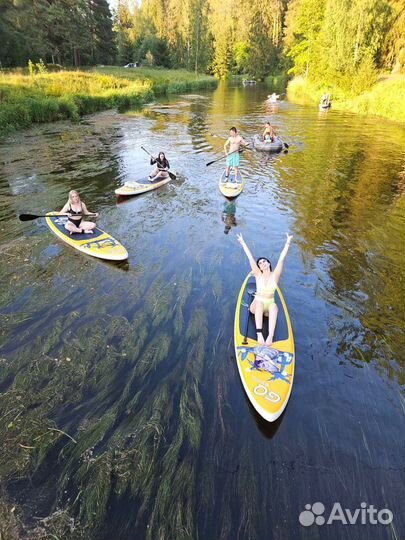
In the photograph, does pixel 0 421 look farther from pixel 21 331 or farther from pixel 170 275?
pixel 170 275

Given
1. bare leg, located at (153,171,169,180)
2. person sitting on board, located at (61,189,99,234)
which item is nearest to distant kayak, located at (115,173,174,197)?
bare leg, located at (153,171,169,180)

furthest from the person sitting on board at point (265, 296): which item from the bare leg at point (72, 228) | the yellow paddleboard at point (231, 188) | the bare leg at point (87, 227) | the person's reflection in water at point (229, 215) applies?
the yellow paddleboard at point (231, 188)

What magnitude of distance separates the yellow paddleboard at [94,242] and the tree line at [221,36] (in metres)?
31.5

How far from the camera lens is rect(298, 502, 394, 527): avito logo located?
3957mm

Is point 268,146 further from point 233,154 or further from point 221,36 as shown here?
point 221,36

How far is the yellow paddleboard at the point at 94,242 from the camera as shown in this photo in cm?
889

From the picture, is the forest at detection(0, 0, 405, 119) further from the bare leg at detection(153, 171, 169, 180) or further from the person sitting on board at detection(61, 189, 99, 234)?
the person sitting on board at detection(61, 189, 99, 234)

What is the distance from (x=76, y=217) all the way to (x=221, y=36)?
8221 cm

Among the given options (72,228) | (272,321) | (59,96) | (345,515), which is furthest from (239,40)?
(345,515)

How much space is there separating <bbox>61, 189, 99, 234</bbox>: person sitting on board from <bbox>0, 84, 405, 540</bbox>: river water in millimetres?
691

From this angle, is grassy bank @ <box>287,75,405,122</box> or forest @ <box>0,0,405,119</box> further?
forest @ <box>0,0,405,119</box>

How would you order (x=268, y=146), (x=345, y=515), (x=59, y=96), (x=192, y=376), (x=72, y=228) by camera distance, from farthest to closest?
(x=59, y=96), (x=268, y=146), (x=72, y=228), (x=192, y=376), (x=345, y=515)

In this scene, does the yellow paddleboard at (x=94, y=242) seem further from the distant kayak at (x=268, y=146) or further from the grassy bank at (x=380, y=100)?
the grassy bank at (x=380, y=100)

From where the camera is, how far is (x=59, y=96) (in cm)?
2606
